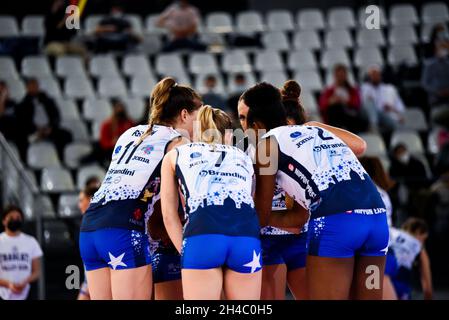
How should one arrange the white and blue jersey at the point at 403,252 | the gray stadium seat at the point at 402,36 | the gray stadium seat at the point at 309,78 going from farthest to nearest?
the gray stadium seat at the point at 402,36 < the gray stadium seat at the point at 309,78 < the white and blue jersey at the point at 403,252

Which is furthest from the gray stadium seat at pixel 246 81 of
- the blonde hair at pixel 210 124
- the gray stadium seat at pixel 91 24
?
the blonde hair at pixel 210 124

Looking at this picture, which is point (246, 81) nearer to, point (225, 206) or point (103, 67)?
point (103, 67)

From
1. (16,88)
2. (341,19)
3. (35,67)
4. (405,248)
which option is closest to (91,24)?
(35,67)

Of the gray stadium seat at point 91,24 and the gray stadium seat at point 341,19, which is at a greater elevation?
the gray stadium seat at point 91,24

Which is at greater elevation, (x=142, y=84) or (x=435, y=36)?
(x=435, y=36)

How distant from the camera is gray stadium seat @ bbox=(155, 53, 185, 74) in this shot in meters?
15.3

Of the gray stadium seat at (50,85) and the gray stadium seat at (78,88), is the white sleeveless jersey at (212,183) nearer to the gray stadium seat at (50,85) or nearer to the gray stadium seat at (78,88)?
the gray stadium seat at (50,85)

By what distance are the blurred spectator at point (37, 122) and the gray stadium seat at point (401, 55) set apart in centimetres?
566

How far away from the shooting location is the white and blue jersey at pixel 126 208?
20.5 ft

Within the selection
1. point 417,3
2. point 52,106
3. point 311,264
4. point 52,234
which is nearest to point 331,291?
point 311,264

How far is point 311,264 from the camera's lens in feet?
19.9

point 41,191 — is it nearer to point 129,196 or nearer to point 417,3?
point 129,196

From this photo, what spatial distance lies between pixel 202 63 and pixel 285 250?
9.03 metres

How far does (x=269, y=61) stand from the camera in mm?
15648
